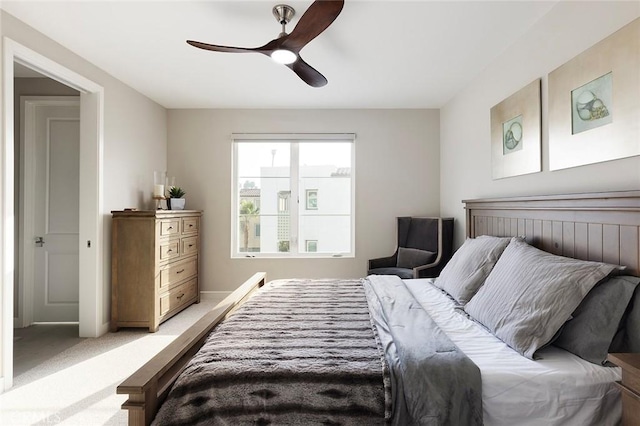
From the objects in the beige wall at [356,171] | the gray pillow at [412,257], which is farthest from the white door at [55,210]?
the gray pillow at [412,257]

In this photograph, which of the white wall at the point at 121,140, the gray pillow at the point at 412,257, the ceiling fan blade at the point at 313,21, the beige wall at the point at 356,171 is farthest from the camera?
the beige wall at the point at 356,171

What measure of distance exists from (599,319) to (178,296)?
367cm

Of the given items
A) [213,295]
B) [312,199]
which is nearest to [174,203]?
[213,295]

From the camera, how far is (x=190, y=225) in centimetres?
391

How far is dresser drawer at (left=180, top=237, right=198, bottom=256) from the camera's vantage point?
12.3 feet

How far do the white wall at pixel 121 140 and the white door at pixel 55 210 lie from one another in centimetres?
46

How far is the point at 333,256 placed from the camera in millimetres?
4316

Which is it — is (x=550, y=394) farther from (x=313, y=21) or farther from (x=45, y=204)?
(x=45, y=204)

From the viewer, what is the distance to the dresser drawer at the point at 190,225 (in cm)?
376

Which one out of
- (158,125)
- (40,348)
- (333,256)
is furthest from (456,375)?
(158,125)

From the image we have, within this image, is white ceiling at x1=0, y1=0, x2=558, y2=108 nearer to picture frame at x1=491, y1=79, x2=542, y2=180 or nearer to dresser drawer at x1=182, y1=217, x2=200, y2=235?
picture frame at x1=491, y1=79, x2=542, y2=180

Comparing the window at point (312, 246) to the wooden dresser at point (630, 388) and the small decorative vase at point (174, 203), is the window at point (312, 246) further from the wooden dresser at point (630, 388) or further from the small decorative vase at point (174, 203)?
the wooden dresser at point (630, 388)

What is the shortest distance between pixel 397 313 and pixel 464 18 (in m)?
2.03

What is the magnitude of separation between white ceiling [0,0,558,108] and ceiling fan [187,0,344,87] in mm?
116
